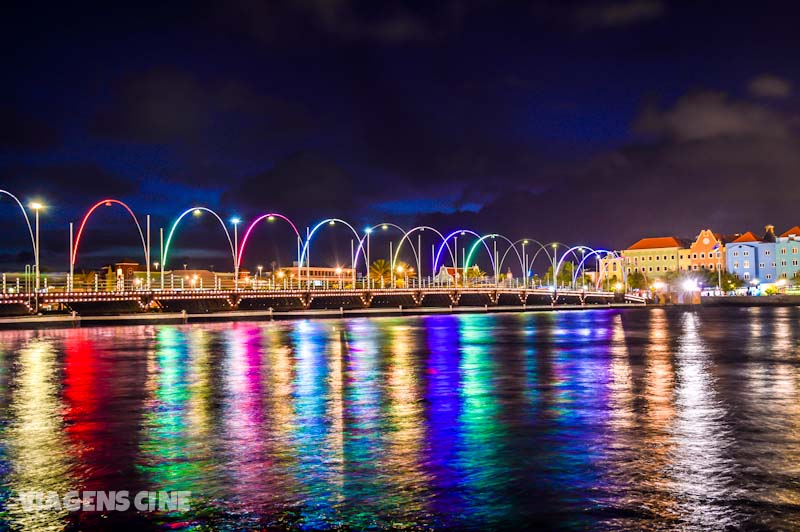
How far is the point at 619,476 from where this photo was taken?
10844mm

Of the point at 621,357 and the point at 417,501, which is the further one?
the point at 621,357

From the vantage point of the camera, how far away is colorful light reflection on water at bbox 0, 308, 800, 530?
9.20m

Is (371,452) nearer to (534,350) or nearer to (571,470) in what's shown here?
(571,470)

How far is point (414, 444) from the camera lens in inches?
527

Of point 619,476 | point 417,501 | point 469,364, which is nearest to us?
point 417,501

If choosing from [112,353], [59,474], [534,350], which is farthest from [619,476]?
[112,353]

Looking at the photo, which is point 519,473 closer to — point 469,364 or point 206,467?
point 206,467

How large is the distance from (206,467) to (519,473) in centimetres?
465

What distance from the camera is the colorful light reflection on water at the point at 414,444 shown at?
920cm

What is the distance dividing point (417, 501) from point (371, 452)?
3179 millimetres

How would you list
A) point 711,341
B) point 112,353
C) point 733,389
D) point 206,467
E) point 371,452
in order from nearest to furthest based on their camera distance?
point 206,467 → point 371,452 → point 733,389 → point 112,353 → point 711,341

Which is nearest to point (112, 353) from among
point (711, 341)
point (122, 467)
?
point (122, 467)

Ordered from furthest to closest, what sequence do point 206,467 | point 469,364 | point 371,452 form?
point 469,364
point 371,452
point 206,467

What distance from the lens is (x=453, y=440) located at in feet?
45.2
